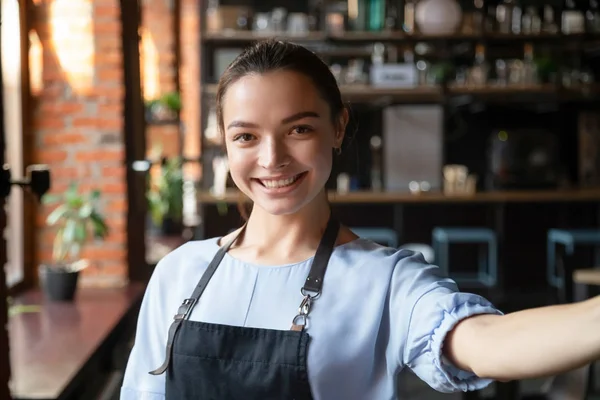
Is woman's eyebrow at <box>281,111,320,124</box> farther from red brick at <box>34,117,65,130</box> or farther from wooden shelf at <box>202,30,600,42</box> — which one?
wooden shelf at <box>202,30,600,42</box>

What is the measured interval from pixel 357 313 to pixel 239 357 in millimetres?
181

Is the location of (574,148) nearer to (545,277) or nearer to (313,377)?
(545,277)

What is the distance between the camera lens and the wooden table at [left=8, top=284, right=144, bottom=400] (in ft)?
6.87

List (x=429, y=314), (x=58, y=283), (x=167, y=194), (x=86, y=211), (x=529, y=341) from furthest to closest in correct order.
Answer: (x=167, y=194), (x=86, y=211), (x=58, y=283), (x=429, y=314), (x=529, y=341)

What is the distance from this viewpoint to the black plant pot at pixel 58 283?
10.2 feet

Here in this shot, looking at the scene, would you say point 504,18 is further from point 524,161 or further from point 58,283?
point 58,283

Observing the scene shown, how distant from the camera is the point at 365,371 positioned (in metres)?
1.02

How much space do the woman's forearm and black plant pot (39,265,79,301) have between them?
246cm

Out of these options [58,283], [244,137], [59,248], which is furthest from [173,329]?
[59,248]

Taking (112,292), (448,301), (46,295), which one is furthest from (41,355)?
(448,301)

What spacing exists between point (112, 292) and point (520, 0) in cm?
467

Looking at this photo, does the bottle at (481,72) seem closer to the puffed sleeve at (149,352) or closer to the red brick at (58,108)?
the red brick at (58,108)

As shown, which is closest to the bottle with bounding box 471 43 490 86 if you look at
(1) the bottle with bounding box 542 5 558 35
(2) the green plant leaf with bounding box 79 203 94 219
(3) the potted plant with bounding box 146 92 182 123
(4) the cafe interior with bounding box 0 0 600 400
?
(4) the cafe interior with bounding box 0 0 600 400

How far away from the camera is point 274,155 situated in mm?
1010
